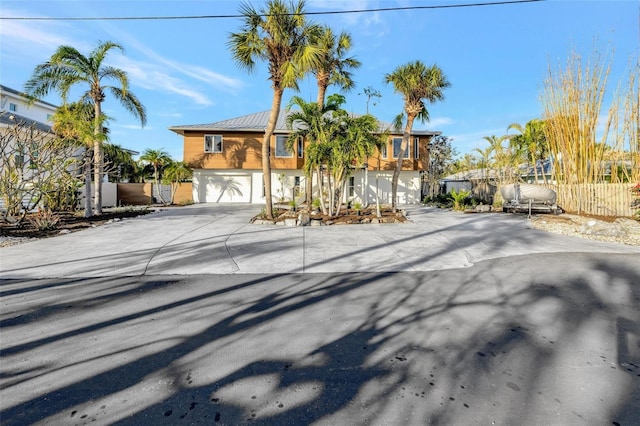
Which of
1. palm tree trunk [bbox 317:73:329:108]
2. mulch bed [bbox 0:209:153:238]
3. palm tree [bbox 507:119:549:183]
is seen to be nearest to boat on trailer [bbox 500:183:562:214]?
palm tree [bbox 507:119:549:183]

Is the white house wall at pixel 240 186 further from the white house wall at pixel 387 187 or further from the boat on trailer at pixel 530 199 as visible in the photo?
the boat on trailer at pixel 530 199

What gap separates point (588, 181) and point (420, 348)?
1526 centimetres

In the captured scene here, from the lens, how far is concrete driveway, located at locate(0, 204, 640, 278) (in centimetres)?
589

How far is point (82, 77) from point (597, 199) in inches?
891

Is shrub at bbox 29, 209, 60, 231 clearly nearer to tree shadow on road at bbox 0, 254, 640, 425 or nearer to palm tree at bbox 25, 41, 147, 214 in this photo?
palm tree at bbox 25, 41, 147, 214

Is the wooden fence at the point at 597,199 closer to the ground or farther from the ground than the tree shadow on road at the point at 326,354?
farther from the ground

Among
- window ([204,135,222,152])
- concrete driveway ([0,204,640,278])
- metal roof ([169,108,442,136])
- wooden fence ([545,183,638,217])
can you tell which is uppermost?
metal roof ([169,108,442,136])

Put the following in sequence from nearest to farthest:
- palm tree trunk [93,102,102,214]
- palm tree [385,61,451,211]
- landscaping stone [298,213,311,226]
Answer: landscaping stone [298,213,311,226], palm tree trunk [93,102,102,214], palm tree [385,61,451,211]

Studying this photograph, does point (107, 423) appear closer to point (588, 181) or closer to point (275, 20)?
point (275, 20)

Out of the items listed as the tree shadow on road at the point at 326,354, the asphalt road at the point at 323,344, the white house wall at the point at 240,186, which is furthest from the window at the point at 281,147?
the tree shadow on road at the point at 326,354

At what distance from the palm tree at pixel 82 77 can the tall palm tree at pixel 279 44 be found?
252 inches

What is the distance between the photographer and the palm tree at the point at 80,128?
40.7 ft

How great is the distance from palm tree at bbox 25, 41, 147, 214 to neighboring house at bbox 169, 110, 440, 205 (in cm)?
648

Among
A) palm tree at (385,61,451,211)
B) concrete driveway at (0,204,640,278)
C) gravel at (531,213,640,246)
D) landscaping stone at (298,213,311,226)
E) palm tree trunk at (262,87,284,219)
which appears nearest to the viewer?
concrete driveway at (0,204,640,278)
